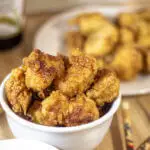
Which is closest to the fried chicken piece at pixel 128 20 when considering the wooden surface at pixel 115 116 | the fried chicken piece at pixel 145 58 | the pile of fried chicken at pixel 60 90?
the fried chicken piece at pixel 145 58

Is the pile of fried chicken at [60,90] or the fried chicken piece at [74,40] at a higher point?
the pile of fried chicken at [60,90]

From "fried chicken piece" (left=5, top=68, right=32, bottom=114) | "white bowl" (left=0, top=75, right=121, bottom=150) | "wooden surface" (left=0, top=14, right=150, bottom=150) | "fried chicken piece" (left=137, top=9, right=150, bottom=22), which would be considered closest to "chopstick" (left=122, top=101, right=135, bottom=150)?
"wooden surface" (left=0, top=14, right=150, bottom=150)

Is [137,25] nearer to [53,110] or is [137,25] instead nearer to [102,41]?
[102,41]

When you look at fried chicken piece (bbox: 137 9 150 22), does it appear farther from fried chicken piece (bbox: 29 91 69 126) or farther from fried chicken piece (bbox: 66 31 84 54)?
fried chicken piece (bbox: 29 91 69 126)

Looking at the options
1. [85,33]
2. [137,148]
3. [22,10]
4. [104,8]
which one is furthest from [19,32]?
[137,148]

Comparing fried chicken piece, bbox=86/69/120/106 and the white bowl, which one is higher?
fried chicken piece, bbox=86/69/120/106

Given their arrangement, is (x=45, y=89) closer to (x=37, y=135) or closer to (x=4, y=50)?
(x=37, y=135)

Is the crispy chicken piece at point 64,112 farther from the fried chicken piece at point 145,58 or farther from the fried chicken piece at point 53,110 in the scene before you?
the fried chicken piece at point 145,58
